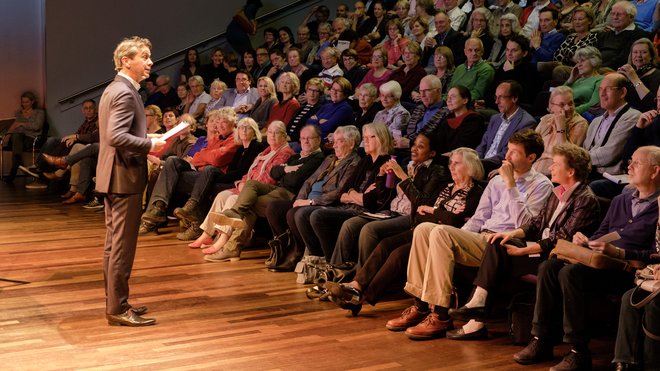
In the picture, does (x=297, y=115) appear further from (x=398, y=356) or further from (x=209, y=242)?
(x=398, y=356)

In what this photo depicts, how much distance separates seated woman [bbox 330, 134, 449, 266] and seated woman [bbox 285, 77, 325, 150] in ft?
6.95

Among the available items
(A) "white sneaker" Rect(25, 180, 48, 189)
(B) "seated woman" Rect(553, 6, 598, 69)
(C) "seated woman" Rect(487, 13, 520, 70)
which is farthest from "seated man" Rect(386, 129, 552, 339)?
(A) "white sneaker" Rect(25, 180, 48, 189)

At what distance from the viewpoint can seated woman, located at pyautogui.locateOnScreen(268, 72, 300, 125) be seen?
7.43 meters

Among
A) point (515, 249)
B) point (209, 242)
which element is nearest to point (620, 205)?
point (515, 249)

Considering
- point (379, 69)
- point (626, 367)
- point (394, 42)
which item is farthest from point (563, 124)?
point (394, 42)

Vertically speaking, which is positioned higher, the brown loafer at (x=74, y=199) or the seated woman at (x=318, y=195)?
the seated woman at (x=318, y=195)

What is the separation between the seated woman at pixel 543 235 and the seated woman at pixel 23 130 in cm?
745

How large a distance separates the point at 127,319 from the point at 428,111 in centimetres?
294

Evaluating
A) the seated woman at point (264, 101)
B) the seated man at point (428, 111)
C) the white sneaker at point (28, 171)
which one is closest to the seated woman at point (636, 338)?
the seated man at point (428, 111)

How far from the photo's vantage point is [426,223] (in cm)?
429

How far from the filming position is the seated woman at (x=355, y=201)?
5215 mm

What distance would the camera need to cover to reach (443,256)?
13.6ft

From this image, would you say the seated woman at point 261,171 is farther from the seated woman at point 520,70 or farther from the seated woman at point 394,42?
the seated woman at point 394,42

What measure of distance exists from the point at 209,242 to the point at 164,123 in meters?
2.12
